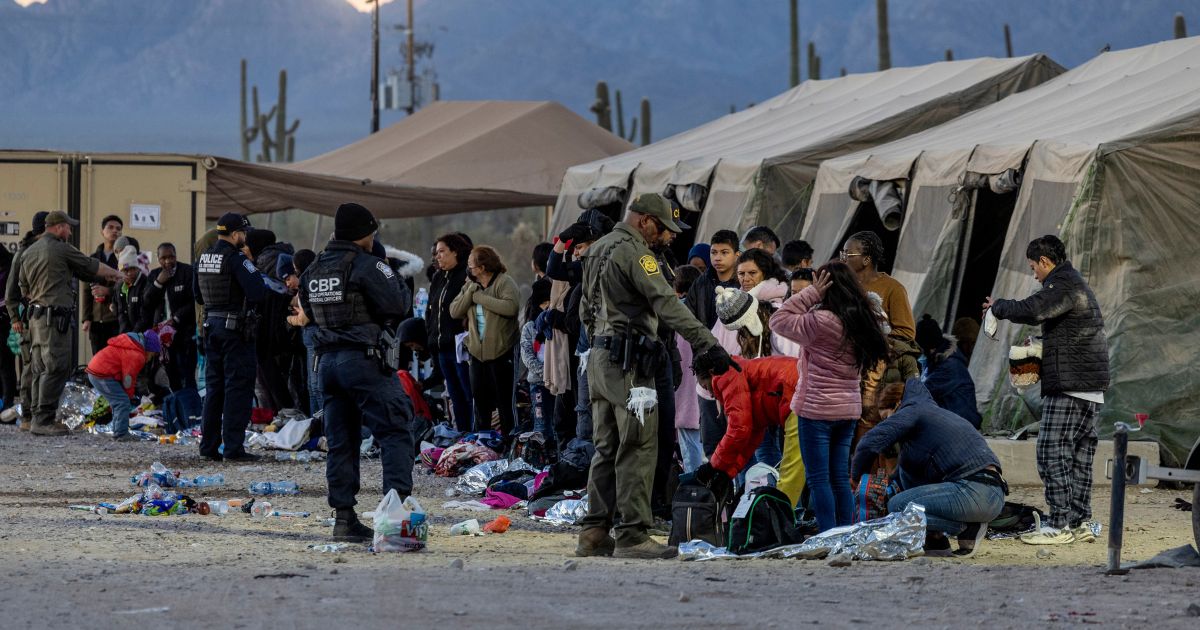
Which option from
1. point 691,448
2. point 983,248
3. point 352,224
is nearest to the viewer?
point 352,224

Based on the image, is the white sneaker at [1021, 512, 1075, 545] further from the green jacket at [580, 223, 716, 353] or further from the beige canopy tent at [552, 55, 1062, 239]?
the beige canopy tent at [552, 55, 1062, 239]

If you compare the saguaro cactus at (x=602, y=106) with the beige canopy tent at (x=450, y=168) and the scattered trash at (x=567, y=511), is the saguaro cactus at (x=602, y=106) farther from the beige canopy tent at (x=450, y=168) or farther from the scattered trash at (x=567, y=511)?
the scattered trash at (x=567, y=511)

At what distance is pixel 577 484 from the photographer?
995 centimetres

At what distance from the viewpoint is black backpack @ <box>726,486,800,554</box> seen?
7.95 meters

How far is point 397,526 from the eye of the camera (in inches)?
313

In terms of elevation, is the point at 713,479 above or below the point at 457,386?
below

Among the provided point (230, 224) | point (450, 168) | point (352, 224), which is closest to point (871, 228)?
point (230, 224)

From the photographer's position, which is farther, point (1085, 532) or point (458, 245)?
point (458, 245)

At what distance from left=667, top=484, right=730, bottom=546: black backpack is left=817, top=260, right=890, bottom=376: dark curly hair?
99 cm

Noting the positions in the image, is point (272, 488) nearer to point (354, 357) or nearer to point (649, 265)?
Result: point (354, 357)

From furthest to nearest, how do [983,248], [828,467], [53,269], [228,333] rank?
1. [983,248]
2. [53,269]
3. [228,333]
4. [828,467]

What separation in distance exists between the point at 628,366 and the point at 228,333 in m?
5.33

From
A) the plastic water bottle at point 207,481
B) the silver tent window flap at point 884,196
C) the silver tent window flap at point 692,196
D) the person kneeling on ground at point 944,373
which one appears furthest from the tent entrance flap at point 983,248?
the plastic water bottle at point 207,481

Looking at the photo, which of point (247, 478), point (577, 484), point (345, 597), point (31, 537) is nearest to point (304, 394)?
point (247, 478)
